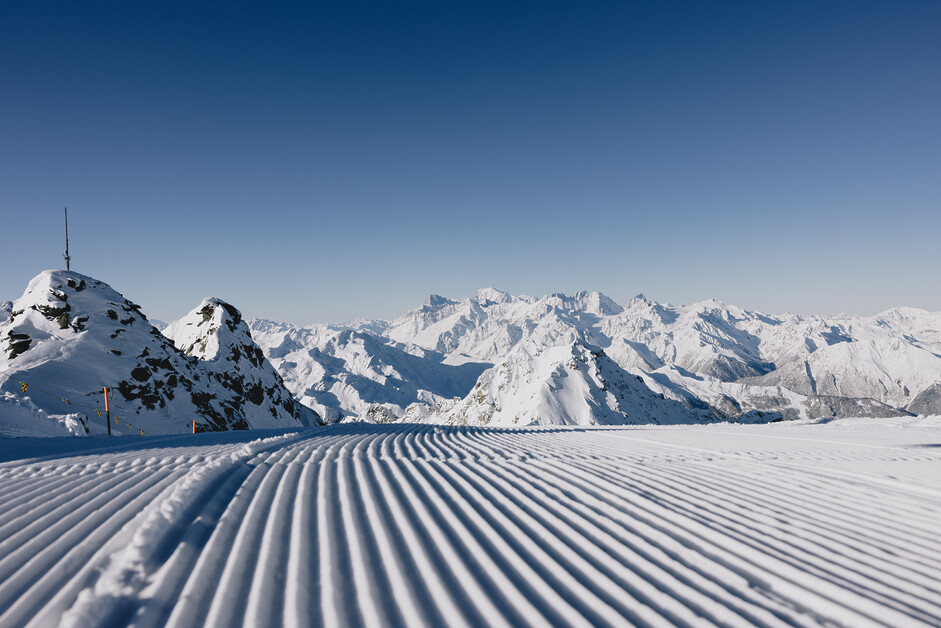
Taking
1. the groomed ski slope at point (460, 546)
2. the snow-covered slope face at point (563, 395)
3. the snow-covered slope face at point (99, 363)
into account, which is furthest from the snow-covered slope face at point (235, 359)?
the groomed ski slope at point (460, 546)

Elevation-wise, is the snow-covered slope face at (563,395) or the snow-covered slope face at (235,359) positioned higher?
the snow-covered slope face at (235,359)

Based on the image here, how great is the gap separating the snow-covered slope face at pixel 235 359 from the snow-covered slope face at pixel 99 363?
4026 millimetres

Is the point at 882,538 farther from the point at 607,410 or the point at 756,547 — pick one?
the point at 607,410

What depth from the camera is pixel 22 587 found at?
318cm

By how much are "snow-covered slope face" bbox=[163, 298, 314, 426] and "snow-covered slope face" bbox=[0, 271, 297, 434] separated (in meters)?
4.03

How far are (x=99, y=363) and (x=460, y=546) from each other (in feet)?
127

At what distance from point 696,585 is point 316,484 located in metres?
4.79

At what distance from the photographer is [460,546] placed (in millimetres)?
4059

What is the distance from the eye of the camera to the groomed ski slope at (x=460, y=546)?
3.00 meters

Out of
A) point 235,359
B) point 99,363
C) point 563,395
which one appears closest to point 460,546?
point 99,363

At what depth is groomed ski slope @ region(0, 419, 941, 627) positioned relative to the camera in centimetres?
300

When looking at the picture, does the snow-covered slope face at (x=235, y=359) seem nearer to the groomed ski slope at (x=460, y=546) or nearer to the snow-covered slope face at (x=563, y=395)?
the snow-covered slope face at (x=563, y=395)

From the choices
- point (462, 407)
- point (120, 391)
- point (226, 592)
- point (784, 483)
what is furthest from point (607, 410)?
point (226, 592)

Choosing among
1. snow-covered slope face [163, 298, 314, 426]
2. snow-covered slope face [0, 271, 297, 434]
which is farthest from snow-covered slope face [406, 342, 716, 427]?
snow-covered slope face [0, 271, 297, 434]
